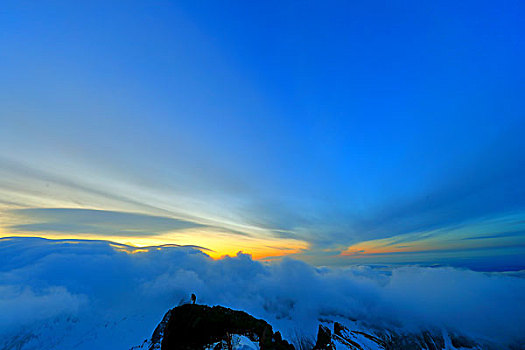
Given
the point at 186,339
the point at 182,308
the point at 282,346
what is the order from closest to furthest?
the point at 186,339 → the point at 282,346 → the point at 182,308

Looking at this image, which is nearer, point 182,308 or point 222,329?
point 222,329

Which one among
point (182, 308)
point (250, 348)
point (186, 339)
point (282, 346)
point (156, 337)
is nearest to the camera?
point (250, 348)

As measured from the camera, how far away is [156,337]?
16512 cm

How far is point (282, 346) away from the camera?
111 meters

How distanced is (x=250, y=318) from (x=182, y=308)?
45.7 metres

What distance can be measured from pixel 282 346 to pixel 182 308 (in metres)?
67.7

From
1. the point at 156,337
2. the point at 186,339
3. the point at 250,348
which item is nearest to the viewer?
the point at 250,348

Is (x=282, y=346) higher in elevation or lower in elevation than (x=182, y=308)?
lower

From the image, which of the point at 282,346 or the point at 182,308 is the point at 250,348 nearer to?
the point at 282,346

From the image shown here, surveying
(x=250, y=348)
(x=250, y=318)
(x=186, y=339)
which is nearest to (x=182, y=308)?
(x=186, y=339)

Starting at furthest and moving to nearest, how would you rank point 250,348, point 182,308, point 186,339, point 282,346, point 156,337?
point 156,337 < point 182,308 < point 282,346 < point 186,339 < point 250,348

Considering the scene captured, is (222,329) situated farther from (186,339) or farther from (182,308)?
(182,308)

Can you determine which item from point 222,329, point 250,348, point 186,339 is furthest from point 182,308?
point 250,348

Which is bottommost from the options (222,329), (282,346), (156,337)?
(156,337)
